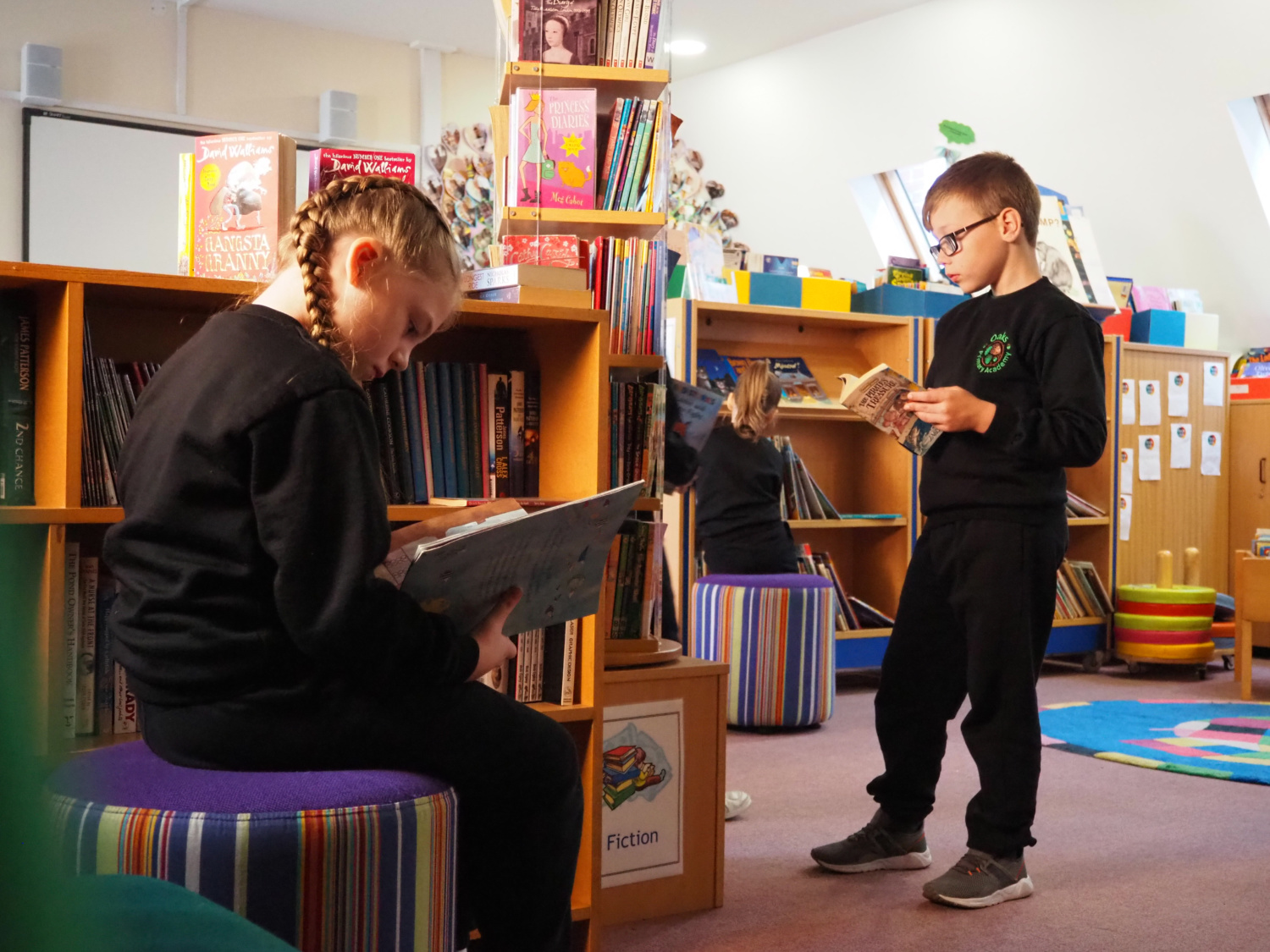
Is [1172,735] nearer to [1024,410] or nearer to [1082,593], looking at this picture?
[1082,593]

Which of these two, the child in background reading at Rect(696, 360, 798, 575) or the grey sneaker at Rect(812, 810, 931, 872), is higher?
the child in background reading at Rect(696, 360, 798, 575)

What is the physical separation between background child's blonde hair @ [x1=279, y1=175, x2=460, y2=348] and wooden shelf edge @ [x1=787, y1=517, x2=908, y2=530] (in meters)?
3.41

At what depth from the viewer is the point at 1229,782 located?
312 centimetres

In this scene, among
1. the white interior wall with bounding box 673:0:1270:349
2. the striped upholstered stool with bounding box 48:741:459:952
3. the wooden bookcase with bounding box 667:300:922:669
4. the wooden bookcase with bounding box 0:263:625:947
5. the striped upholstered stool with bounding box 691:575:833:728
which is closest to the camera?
the striped upholstered stool with bounding box 48:741:459:952

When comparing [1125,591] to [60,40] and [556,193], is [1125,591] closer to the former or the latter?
[556,193]

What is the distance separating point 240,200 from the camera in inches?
68.6

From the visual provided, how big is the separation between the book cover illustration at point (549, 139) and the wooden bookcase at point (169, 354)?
13.3 inches

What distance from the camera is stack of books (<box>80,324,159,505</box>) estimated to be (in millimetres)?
1594

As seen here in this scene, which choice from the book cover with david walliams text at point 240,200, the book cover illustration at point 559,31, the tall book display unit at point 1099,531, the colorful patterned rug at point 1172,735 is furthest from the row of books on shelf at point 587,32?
the tall book display unit at point 1099,531

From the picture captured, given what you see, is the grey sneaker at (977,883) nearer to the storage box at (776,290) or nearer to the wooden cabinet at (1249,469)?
→ the storage box at (776,290)

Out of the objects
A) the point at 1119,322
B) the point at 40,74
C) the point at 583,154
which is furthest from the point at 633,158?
the point at 40,74

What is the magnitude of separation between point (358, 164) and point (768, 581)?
91.8 inches

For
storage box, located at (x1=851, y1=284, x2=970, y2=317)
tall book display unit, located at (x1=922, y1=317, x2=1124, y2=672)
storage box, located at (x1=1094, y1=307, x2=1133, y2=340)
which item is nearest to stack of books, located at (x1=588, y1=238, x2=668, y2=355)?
storage box, located at (x1=851, y1=284, x2=970, y2=317)

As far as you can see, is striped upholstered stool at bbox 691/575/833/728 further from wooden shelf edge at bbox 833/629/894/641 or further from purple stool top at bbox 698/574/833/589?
wooden shelf edge at bbox 833/629/894/641
